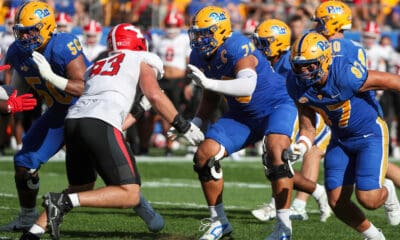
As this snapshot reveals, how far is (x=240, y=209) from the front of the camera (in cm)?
952

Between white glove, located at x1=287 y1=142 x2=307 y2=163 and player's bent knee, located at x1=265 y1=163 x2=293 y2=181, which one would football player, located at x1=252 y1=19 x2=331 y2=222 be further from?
white glove, located at x1=287 y1=142 x2=307 y2=163

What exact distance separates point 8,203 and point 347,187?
3.57 meters

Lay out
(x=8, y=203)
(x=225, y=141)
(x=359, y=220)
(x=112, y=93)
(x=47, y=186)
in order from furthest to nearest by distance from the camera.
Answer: (x=47, y=186)
(x=8, y=203)
(x=225, y=141)
(x=359, y=220)
(x=112, y=93)

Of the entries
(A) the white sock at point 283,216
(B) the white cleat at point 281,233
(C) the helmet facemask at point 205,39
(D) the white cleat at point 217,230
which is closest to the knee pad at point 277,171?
(A) the white sock at point 283,216

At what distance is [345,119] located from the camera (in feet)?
23.7

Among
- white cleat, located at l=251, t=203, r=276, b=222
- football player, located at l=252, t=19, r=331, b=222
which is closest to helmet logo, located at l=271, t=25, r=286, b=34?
football player, located at l=252, t=19, r=331, b=222

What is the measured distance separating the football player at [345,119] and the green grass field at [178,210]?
578 millimetres

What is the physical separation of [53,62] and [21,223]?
48.1 inches

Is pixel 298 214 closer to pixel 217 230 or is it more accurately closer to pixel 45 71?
pixel 217 230

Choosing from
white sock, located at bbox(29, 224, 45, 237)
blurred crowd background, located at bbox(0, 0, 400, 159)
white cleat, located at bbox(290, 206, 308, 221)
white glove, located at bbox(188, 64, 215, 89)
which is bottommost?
blurred crowd background, located at bbox(0, 0, 400, 159)

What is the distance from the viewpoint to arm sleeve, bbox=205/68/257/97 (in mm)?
7051

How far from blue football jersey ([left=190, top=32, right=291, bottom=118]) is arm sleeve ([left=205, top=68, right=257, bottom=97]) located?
0.29 metres

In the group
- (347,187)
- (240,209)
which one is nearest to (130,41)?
(347,187)

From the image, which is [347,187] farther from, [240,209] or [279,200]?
[240,209]
